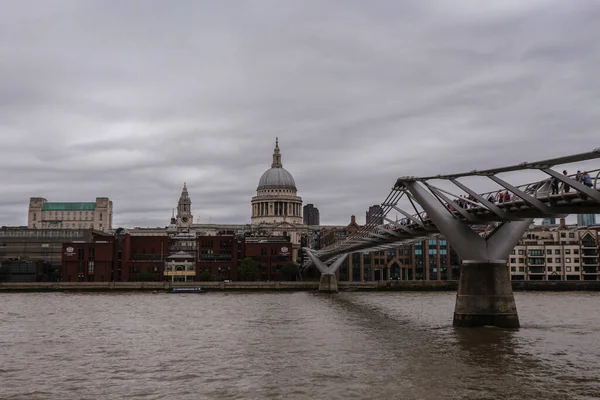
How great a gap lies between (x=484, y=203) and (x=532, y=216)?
2.29 m

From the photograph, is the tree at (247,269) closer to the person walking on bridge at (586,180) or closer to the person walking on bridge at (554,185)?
the person walking on bridge at (554,185)

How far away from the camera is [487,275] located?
3794cm

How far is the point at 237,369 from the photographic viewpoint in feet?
85.7

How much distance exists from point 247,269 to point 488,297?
77697 millimetres

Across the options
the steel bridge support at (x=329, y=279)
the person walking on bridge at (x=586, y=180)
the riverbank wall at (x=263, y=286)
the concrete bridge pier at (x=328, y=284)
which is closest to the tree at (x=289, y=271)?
the riverbank wall at (x=263, y=286)

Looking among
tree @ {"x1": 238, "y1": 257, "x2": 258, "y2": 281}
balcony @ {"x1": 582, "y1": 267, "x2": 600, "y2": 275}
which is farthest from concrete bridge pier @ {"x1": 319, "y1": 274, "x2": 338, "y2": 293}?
balcony @ {"x1": 582, "y1": 267, "x2": 600, "y2": 275}

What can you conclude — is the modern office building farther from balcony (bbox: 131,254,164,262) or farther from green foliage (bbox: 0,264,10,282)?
green foliage (bbox: 0,264,10,282)

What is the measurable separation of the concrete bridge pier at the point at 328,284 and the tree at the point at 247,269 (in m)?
18.7

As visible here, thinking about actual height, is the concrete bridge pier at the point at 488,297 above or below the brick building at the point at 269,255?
below

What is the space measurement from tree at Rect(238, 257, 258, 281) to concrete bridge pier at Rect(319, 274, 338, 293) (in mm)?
18664

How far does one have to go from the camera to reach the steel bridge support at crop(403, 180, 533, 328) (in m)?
37.9

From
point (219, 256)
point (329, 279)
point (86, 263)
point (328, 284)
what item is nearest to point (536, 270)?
point (329, 279)

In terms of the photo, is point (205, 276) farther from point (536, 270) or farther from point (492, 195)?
point (492, 195)

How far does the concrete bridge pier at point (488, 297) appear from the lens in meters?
37.9
